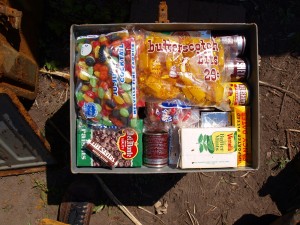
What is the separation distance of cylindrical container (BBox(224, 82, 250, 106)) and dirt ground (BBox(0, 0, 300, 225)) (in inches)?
35.1

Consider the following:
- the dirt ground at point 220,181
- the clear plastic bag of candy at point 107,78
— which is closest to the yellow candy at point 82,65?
the clear plastic bag of candy at point 107,78

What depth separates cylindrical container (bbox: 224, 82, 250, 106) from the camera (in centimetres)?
246

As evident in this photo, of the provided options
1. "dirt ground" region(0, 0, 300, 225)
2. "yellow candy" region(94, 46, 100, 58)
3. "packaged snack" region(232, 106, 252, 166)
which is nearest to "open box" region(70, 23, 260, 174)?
"packaged snack" region(232, 106, 252, 166)

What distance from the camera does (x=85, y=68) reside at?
2.40 meters

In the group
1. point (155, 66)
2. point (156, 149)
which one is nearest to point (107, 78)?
point (155, 66)

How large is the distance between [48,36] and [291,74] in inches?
77.1

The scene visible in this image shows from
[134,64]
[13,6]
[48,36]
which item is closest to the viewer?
[134,64]

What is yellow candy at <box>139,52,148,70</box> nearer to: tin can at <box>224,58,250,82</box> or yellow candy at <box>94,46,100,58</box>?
yellow candy at <box>94,46,100,58</box>

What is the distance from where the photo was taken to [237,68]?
8.09ft

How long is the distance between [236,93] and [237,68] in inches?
5.9

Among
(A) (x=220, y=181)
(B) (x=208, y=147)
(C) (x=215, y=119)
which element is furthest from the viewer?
(A) (x=220, y=181)

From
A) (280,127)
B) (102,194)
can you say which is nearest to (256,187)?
(280,127)

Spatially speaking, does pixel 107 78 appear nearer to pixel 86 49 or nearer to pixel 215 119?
pixel 86 49

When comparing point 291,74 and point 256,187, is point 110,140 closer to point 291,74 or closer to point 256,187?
point 256,187
